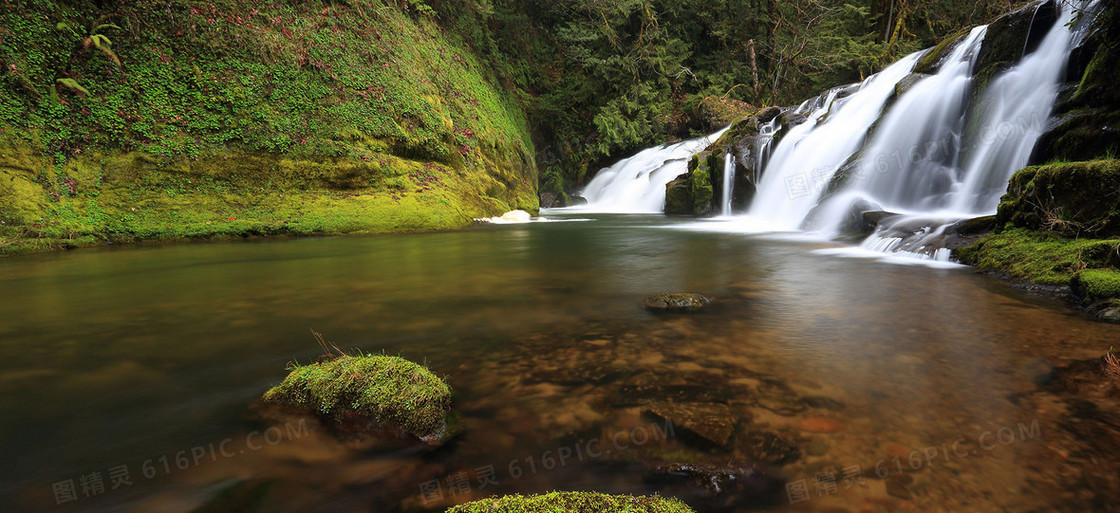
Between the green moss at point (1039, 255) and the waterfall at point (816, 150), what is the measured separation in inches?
237

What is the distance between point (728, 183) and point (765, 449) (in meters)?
15.0

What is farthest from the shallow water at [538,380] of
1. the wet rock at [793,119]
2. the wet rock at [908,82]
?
the wet rock at [793,119]

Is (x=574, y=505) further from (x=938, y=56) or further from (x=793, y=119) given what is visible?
(x=793, y=119)

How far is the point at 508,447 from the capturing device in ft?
6.65

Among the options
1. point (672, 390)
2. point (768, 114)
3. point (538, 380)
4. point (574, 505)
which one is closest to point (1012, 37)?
point (768, 114)

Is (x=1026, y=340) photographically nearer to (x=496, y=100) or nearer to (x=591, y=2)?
(x=496, y=100)

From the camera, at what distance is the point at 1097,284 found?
397 centimetres

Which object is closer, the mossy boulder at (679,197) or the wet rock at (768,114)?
the wet rock at (768,114)

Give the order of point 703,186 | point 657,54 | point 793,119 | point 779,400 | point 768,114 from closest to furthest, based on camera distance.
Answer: point 779,400
point 793,119
point 768,114
point 703,186
point 657,54

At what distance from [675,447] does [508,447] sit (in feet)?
2.42

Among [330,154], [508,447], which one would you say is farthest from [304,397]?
[330,154]

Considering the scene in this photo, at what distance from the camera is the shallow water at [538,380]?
1771 mm

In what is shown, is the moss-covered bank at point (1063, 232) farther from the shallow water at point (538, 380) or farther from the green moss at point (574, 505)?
the green moss at point (574, 505)

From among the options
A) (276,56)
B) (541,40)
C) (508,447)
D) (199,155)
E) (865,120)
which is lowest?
(508,447)
